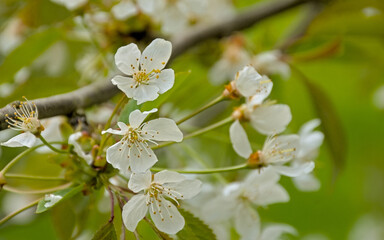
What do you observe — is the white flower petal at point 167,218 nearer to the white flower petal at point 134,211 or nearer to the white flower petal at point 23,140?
the white flower petal at point 134,211

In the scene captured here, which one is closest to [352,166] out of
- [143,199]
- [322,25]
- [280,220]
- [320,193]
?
[320,193]

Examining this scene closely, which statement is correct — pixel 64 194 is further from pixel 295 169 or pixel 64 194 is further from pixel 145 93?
pixel 295 169

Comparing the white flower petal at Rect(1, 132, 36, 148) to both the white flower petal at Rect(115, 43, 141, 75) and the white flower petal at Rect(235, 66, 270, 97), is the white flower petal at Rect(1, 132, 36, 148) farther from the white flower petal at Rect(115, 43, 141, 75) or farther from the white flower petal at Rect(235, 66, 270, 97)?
the white flower petal at Rect(235, 66, 270, 97)

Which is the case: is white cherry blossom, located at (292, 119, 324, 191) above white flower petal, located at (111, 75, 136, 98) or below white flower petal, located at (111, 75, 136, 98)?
below

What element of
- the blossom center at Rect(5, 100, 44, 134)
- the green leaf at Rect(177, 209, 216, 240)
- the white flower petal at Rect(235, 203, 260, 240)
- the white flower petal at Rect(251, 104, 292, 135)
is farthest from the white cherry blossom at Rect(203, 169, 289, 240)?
the blossom center at Rect(5, 100, 44, 134)

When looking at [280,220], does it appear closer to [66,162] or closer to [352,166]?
[352,166]

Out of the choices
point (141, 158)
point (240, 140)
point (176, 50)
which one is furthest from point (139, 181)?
point (176, 50)
